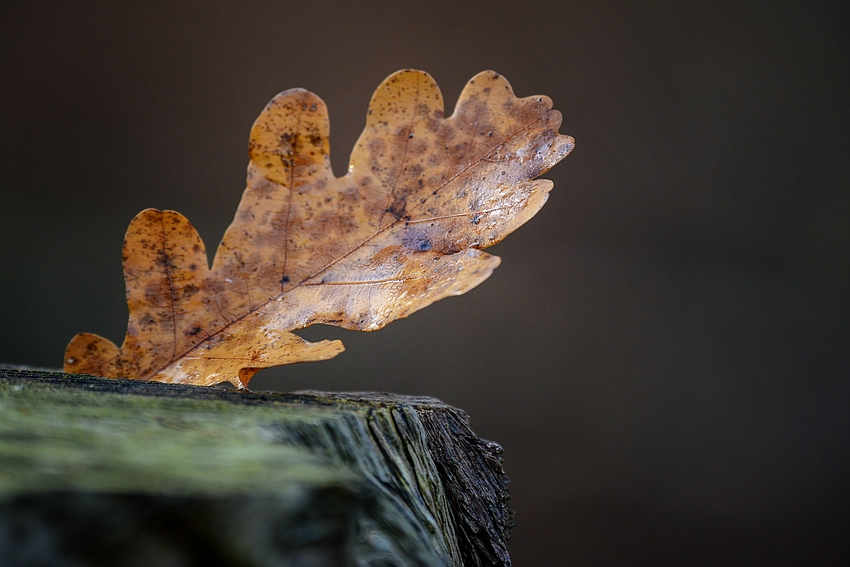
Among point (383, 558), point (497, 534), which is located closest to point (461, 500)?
point (497, 534)

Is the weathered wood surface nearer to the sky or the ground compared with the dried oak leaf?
nearer to the ground

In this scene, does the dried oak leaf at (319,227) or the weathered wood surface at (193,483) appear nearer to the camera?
the weathered wood surface at (193,483)

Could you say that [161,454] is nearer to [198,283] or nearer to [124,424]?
[124,424]

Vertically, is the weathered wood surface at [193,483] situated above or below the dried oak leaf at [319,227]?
below

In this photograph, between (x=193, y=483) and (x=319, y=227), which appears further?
(x=319, y=227)

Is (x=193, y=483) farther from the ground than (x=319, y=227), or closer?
closer
